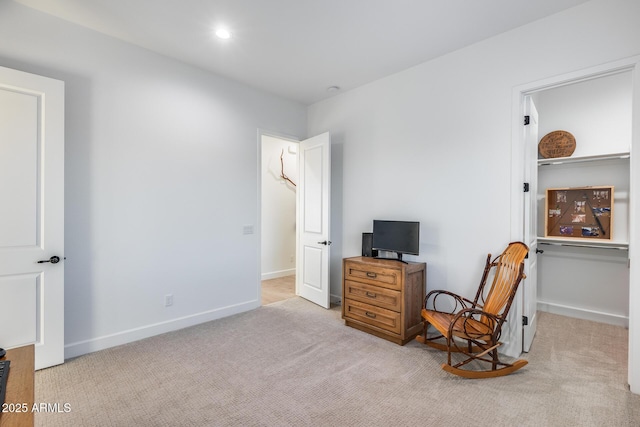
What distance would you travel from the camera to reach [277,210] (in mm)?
5797

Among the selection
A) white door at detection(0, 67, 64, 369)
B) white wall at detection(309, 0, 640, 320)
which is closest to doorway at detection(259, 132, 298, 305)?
white wall at detection(309, 0, 640, 320)

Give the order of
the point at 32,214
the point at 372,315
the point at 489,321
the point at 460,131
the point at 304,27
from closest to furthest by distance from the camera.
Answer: the point at 32,214 < the point at 489,321 < the point at 304,27 < the point at 460,131 < the point at 372,315

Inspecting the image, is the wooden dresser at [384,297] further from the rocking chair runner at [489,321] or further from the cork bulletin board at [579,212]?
the cork bulletin board at [579,212]

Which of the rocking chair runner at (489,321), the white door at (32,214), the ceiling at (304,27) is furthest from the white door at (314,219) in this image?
the white door at (32,214)

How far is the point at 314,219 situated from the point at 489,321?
7.70ft

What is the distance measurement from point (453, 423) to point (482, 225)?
5.55 feet

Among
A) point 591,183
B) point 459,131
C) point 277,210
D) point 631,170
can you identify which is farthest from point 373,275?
point 277,210

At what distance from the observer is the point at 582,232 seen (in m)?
3.42

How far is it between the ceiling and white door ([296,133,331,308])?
1067 millimetres

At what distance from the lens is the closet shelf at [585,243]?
3166 millimetres

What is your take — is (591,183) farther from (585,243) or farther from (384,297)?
(384,297)

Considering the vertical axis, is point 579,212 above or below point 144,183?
below

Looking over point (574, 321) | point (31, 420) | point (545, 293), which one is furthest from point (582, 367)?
point (31, 420)

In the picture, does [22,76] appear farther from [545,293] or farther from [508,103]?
[545,293]
